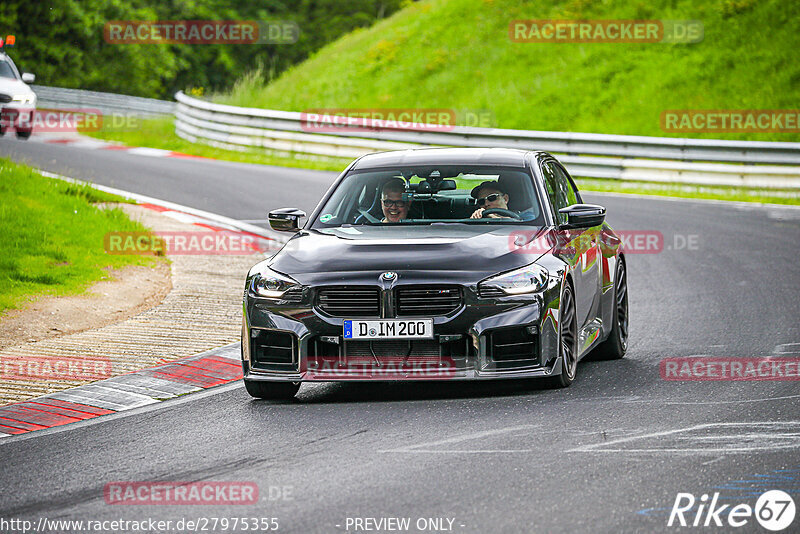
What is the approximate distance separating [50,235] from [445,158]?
700cm

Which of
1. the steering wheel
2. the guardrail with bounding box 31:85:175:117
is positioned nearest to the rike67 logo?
the steering wheel

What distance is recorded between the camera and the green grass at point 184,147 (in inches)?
1105

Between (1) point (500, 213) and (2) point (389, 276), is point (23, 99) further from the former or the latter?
(2) point (389, 276)

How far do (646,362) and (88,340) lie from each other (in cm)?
453

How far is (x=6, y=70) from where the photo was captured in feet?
95.9

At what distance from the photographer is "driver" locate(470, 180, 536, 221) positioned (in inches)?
364

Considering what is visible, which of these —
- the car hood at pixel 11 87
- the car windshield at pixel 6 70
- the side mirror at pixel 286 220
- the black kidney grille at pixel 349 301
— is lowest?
the black kidney grille at pixel 349 301

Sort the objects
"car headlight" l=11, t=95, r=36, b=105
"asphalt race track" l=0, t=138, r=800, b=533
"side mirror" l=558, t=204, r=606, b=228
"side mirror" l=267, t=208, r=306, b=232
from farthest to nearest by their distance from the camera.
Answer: "car headlight" l=11, t=95, r=36, b=105
"side mirror" l=267, t=208, r=306, b=232
"side mirror" l=558, t=204, r=606, b=228
"asphalt race track" l=0, t=138, r=800, b=533

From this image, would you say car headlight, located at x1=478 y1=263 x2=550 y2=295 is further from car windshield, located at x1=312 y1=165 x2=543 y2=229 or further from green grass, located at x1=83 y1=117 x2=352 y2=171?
green grass, located at x1=83 y1=117 x2=352 y2=171

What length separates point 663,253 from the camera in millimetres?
16391

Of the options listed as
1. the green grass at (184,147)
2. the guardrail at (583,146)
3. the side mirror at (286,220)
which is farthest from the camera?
the green grass at (184,147)

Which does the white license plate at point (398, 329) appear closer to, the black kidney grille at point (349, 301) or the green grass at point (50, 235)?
the black kidney grille at point (349, 301)

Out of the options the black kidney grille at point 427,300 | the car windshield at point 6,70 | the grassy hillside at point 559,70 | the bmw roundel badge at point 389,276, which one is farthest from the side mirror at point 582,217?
the car windshield at point 6,70

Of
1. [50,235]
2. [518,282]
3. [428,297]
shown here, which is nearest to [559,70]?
[50,235]
